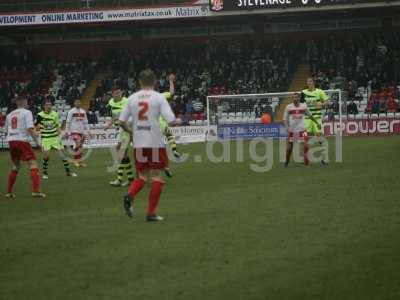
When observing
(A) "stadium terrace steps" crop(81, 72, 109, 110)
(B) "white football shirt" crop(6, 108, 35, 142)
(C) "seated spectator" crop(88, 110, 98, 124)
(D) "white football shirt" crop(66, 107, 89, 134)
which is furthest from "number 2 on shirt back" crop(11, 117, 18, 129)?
(A) "stadium terrace steps" crop(81, 72, 109, 110)

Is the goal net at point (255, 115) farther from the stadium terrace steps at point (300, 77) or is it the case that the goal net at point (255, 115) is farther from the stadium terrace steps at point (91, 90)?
the stadium terrace steps at point (91, 90)

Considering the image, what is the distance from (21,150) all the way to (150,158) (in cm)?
563

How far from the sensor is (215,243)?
31.1 feet

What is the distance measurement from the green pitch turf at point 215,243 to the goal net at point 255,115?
73.4 ft

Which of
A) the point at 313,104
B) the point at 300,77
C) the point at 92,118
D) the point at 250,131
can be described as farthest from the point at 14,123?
the point at 300,77

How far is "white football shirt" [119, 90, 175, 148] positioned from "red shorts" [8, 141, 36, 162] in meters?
5.32

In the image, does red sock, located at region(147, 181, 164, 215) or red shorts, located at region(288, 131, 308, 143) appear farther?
red shorts, located at region(288, 131, 308, 143)

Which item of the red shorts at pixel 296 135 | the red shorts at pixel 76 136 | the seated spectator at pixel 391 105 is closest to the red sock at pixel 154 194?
the red shorts at pixel 296 135

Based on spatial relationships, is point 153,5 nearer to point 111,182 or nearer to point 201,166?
point 201,166

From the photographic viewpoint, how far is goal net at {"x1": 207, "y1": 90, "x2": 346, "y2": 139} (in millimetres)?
39344

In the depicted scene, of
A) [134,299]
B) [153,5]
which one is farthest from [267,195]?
[153,5]

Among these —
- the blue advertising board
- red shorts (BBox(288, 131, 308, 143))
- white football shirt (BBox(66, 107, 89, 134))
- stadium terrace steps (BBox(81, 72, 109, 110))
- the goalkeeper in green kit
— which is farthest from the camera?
stadium terrace steps (BBox(81, 72, 109, 110))

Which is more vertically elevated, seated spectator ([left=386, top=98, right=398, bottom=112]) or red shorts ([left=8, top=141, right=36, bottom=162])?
seated spectator ([left=386, top=98, right=398, bottom=112])

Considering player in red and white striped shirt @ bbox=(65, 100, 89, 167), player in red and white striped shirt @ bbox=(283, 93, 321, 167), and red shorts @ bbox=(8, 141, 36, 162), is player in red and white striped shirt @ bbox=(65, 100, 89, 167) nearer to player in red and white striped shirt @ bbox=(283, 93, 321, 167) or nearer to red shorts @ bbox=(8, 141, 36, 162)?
player in red and white striped shirt @ bbox=(283, 93, 321, 167)
